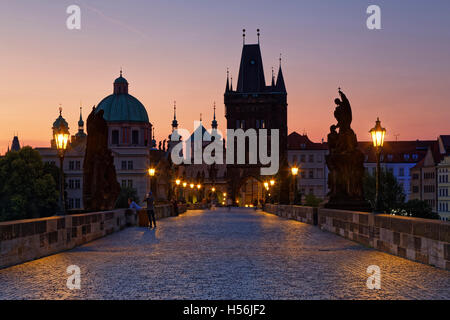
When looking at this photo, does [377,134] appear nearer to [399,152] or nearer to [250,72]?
[250,72]

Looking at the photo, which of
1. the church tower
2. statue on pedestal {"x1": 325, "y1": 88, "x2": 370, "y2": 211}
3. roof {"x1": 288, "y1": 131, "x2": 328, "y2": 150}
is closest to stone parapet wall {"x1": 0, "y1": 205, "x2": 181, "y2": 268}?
statue on pedestal {"x1": 325, "y1": 88, "x2": 370, "y2": 211}

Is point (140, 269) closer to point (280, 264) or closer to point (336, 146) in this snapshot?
point (280, 264)

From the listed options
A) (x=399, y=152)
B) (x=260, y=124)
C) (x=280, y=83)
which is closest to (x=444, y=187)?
(x=399, y=152)

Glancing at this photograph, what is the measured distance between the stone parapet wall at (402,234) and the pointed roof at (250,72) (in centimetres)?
10402

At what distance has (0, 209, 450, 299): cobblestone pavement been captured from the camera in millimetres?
8883

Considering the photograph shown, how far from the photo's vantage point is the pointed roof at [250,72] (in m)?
124

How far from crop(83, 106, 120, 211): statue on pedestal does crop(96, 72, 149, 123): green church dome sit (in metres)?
98.3

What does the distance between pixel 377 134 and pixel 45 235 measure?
1065cm

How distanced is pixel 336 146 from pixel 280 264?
40.8 feet

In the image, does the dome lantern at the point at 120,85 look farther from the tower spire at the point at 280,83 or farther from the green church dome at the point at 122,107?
the tower spire at the point at 280,83

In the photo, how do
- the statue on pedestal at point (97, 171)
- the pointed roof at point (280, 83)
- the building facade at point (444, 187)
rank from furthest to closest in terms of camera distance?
1. the pointed roof at point (280, 83)
2. the building facade at point (444, 187)
3. the statue on pedestal at point (97, 171)

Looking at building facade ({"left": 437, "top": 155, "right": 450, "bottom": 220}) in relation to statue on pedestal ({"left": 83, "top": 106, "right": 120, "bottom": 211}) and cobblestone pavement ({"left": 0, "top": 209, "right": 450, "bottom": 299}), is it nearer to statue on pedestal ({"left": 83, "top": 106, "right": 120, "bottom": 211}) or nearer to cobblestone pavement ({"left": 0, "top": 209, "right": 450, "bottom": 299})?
statue on pedestal ({"left": 83, "top": 106, "right": 120, "bottom": 211})

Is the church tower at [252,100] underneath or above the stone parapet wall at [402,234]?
above

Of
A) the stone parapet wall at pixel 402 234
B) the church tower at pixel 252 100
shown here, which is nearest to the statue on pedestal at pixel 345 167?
the stone parapet wall at pixel 402 234
